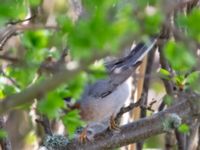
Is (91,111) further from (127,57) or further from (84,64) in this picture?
(84,64)

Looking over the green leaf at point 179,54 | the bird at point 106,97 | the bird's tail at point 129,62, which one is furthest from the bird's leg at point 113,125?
the green leaf at point 179,54

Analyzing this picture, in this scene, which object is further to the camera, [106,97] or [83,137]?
[106,97]

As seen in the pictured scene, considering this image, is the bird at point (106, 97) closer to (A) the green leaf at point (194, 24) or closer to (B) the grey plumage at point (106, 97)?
(B) the grey plumage at point (106, 97)

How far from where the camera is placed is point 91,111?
3.52 meters

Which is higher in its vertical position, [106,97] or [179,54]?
[106,97]

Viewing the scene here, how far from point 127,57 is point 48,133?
0.63m

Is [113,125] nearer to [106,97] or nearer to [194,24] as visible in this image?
[106,97]

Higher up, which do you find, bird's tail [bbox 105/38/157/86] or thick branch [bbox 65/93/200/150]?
bird's tail [bbox 105/38/157/86]

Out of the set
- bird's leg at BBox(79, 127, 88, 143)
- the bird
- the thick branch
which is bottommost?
the thick branch

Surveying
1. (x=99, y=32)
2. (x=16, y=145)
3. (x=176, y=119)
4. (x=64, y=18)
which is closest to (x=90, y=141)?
(x=176, y=119)

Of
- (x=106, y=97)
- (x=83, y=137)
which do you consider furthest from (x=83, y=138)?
(x=106, y=97)

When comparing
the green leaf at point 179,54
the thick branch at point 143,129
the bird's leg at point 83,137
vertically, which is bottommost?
the green leaf at point 179,54

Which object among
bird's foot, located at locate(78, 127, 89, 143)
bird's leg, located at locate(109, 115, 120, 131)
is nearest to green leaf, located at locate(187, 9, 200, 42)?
bird's leg, located at locate(109, 115, 120, 131)

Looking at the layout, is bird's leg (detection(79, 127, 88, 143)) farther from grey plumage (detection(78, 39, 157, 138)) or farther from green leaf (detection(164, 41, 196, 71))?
green leaf (detection(164, 41, 196, 71))
